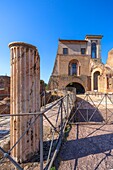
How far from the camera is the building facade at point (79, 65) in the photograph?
2476 cm

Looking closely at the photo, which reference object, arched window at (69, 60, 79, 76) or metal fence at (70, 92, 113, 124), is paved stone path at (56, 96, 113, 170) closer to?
metal fence at (70, 92, 113, 124)

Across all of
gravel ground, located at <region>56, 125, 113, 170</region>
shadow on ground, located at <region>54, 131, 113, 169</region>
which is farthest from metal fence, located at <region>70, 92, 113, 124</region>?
shadow on ground, located at <region>54, 131, 113, 169</region>

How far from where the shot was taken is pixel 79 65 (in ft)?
88.1

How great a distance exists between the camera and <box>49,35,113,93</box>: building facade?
2476 cm

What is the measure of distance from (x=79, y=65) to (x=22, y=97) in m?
25.7

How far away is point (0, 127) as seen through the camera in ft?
12.6

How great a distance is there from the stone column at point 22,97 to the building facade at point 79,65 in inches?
842

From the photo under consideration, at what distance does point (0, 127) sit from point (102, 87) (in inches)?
756

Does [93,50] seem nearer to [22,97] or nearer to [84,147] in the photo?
[84,147]

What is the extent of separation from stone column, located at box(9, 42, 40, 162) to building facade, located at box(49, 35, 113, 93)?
21380 mm

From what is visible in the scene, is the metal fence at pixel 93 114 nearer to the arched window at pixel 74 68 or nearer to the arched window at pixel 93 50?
the arched window at pixel 74 68

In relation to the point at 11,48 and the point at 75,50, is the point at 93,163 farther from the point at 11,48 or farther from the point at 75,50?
the point at 75,50

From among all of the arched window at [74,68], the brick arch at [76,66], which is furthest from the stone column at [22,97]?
the arched window at [74,68]

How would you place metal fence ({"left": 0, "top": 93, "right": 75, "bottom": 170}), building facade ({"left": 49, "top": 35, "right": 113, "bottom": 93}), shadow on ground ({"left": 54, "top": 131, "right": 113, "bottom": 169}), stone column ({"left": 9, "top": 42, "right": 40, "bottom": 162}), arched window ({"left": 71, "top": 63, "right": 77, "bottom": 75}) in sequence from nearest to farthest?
metal fence ({"left": 0, "top": 93, "right": 75, "bottom": 170}), stone column ({"left": 9, "top": 42, "right": 40, "bottom": 162}), shadow on ground ({"left": 54, "top": 131, "right": 113, "bottom": 169}), building facade ({"left": 49, "top": 35, "right": 113, "bottom": 93}), arched window ({"left": 71, "top": 63, "right": 77, "bottom": 75})
